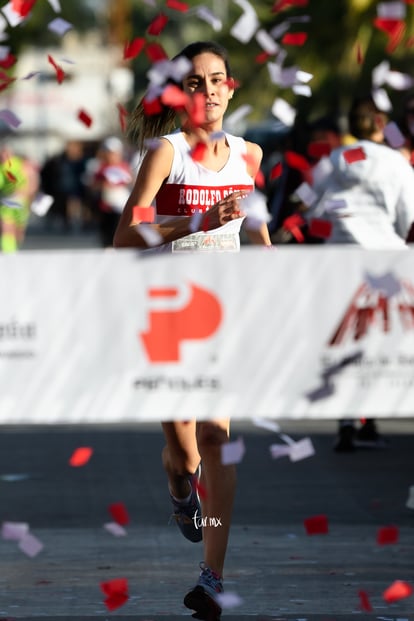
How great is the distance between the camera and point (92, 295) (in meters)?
4.49

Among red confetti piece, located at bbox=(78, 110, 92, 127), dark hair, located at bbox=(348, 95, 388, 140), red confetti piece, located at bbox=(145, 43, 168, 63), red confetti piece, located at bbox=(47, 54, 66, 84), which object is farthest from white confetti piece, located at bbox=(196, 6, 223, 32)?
dark hair, located at bbox=(348, 95, 388, 140)

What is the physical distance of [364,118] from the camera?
29.2 feet

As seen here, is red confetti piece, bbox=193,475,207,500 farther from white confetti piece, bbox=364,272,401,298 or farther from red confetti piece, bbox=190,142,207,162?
white confetti piece, bbox=364,272,401,298

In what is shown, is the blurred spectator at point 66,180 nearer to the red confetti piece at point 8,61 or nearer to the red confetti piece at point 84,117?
the red confetti piece at point 84,117

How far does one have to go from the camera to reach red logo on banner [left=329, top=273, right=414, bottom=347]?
14.7 ft

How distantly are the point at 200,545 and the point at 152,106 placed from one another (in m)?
1.98

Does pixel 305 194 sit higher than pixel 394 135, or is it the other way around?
pixel 394 135

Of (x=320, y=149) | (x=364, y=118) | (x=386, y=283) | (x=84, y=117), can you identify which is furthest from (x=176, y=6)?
(x=320, y=149)

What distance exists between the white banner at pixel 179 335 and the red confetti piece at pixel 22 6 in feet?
5.86

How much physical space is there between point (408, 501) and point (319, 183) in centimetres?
197

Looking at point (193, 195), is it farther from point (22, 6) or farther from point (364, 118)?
point (364, 118)

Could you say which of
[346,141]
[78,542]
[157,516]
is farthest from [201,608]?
[346,141]

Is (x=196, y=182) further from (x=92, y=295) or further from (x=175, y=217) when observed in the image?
(x=92, y=295)

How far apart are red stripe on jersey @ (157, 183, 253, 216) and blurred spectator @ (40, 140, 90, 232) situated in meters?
34.2
